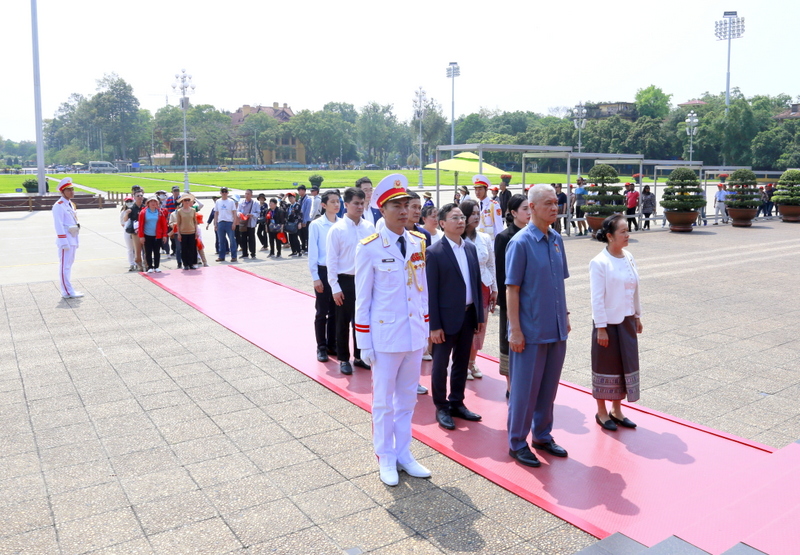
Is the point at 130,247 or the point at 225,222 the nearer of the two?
the point at 130,247

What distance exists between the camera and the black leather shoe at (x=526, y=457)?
425 centimetres

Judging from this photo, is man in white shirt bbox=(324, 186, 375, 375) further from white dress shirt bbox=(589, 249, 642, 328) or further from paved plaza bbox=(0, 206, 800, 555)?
white dress shirt bbox=(589, 249, 642, 328)

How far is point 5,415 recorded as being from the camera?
5328mm

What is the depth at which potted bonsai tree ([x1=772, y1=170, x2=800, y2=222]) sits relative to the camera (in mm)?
24031

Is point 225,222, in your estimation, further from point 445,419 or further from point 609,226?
point 609,226

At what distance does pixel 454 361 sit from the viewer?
5094mm

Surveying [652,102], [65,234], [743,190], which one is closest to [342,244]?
[65,234]

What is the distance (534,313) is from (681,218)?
1786 cm

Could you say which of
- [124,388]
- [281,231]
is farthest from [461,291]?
[281,231]

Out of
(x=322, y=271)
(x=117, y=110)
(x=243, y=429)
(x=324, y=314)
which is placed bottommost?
(x=243, y=429)

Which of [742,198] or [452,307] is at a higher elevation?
[742,198]

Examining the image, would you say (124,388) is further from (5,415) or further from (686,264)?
(686,264)

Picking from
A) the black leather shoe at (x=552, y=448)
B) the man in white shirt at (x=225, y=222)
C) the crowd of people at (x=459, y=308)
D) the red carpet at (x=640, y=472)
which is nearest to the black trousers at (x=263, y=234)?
the man in white shirt at (x=225, y=222)

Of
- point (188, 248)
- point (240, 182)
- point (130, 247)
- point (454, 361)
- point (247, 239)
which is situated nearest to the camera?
point (454, 361)
